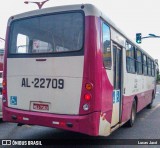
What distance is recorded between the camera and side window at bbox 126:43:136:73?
8.91m

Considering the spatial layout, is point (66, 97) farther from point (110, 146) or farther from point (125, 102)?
point (125, 102)

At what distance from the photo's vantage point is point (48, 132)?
872 centimetres

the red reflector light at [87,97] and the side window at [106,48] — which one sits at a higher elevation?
the side window at [106,48]

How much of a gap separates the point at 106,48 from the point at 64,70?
1134mm

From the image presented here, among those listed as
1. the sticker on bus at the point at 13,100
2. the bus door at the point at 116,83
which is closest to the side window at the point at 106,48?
the bus door at the point at 116,83

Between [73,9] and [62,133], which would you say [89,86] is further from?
[62,133]

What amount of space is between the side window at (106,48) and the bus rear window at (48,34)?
62cm

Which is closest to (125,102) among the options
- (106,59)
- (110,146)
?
(110,146)

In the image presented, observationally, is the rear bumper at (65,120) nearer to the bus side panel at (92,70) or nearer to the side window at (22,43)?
the bus side panel at (92,70)

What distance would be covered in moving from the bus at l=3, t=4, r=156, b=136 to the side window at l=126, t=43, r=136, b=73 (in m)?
1.19

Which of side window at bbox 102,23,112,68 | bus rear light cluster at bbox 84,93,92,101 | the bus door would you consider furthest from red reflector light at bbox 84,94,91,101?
the bus door

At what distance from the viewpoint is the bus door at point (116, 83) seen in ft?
24.3

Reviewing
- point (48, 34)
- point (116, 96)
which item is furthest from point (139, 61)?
point (48, 34)

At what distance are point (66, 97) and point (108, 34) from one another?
183cm
